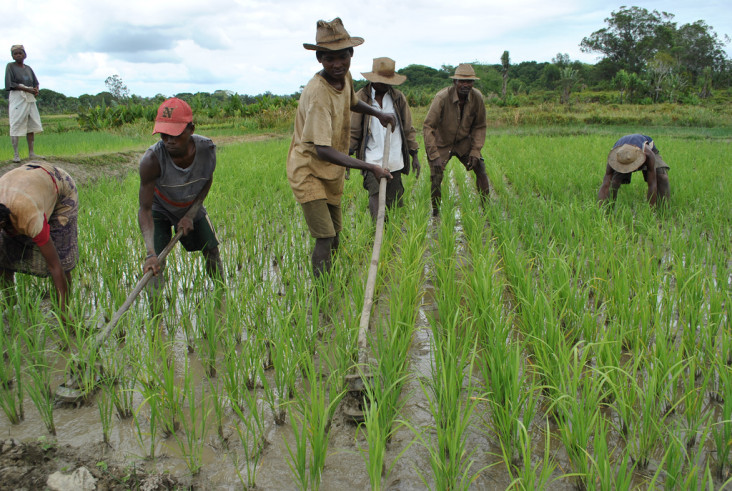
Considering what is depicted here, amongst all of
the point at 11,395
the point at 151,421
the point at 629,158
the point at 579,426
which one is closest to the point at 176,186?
the point at 11,395

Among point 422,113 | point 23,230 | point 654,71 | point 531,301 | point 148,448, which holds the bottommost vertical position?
point 148,448

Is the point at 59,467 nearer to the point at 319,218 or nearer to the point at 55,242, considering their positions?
the point at 55,242

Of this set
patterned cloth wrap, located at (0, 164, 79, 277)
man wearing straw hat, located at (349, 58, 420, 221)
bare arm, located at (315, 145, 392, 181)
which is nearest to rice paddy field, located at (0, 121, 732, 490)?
patterned cloth wrap, located at (0, 164, 79, 277)

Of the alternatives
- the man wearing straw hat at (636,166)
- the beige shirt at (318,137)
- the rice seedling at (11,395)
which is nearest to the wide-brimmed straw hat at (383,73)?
the beige shirt at (318,137)

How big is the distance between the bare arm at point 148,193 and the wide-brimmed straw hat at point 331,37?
973 millimetres

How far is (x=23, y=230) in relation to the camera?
218 centimetres

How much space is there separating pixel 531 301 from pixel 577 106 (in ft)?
68.8

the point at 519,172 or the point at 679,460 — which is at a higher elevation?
the point at 519,172

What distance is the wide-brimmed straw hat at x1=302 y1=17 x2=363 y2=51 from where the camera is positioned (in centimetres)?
244

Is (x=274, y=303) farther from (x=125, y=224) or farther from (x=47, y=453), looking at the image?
(x=125, y=224)

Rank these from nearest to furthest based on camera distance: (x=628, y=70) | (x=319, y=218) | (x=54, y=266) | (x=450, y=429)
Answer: (x=450, y=429) < (x=54, y=266) < (x=319, y=218) < (x=628, y=70)

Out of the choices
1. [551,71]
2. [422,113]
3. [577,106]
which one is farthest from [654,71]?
[422,113]

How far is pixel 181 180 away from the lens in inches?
105

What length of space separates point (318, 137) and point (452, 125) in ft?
8.08
